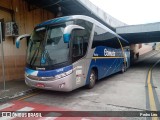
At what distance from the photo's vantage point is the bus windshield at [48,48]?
6.69 metres

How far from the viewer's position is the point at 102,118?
16.3 feet

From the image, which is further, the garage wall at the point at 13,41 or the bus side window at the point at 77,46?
the garage wall at the point at 13,41

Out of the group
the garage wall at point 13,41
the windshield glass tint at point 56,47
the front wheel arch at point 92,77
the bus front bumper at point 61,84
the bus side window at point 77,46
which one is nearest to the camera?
the bus front bumper at point 61,84

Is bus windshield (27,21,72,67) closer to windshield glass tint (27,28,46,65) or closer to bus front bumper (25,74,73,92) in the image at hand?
windshield glass tint (27,28,46,65)

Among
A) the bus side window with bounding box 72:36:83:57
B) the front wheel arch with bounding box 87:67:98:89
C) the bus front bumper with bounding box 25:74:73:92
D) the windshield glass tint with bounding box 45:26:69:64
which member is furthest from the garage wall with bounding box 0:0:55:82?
the bus side window with bounding box 72:36:83:57

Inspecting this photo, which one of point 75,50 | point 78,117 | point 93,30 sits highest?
point 93,30

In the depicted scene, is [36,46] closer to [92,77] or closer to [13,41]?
[92,77]

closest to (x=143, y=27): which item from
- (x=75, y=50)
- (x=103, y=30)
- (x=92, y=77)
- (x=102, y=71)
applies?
(x=103, y=30)

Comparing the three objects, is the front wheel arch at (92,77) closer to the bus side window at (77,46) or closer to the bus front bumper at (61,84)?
the bus side window at (77,46)

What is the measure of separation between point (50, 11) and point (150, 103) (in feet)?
35.7

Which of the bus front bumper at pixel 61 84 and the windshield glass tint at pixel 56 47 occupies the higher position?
the windshield glass tint at pixel 56 47

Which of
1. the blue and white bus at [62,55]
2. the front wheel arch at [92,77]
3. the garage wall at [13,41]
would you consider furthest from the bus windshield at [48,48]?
the garage wall at [13,41]

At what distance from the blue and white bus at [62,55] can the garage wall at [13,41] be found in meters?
3.61

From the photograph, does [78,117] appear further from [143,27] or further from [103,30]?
[143,27]
